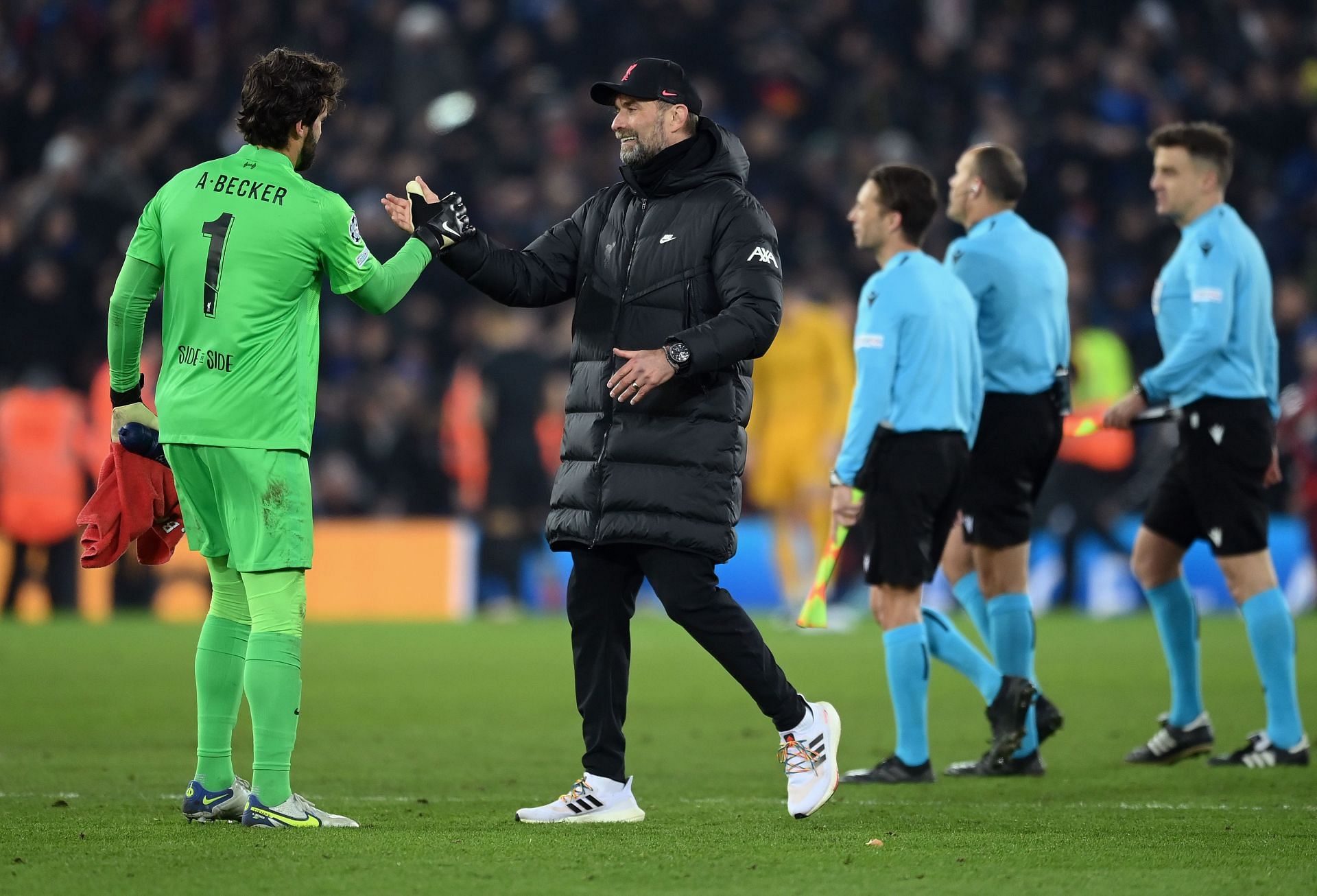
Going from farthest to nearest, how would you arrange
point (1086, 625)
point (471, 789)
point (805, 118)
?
point (805, 118) → point (1086, 625) → point (471, 789)

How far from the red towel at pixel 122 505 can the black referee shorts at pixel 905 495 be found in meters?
2.53

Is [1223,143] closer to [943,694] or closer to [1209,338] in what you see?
[1209,338]

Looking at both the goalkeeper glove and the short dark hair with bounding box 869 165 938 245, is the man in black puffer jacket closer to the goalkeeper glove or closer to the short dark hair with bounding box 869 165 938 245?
the goalkeeper glove

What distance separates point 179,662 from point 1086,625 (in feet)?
22.4

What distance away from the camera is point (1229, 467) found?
7.18 metres

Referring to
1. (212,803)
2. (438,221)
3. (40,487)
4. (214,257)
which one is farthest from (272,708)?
(40,487)

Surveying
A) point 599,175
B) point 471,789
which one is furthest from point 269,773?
point 599,175

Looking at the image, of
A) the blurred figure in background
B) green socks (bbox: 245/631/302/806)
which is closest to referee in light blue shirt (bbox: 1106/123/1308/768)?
green socks (bbox: 245/631/302/806)

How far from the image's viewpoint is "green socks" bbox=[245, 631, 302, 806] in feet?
16.4

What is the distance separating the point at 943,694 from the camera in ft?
31.4

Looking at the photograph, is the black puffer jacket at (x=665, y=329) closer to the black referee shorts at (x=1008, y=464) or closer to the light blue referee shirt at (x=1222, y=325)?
the black referee shorts at (x=1008, y=464)

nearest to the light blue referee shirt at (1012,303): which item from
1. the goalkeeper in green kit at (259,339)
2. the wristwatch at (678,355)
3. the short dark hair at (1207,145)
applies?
the short dark hair at (1207,145)

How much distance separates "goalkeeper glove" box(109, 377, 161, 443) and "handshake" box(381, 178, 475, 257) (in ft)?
3.01

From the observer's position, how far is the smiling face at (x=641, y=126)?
17.7 feet
